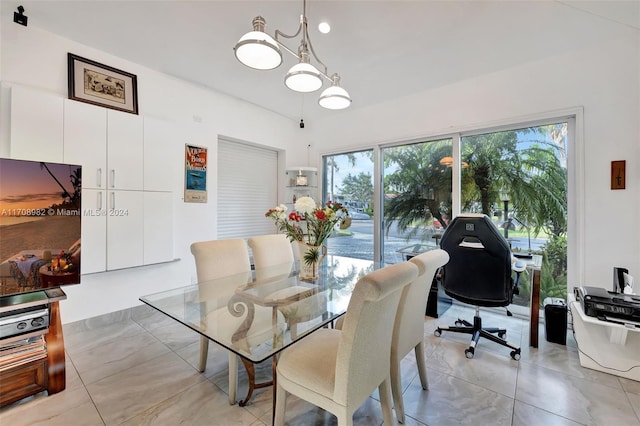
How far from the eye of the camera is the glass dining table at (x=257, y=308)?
1316 mm

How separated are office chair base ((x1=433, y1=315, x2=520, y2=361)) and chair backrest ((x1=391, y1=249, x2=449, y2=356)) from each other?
37.1 inches

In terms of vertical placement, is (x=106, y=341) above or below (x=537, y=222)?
below

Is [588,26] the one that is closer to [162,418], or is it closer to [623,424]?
[623,424]

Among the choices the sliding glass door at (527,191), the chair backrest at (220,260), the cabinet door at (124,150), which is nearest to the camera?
the chair backrest at (220,260)

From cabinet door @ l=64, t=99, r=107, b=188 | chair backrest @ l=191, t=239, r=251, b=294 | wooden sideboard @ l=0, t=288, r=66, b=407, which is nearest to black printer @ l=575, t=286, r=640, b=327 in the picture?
chair backrest @ l=191, t=239, r=251, b=294

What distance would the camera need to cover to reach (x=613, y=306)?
1985 millimetres

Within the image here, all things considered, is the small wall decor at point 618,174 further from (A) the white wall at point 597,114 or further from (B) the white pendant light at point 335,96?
(B) the white pendant light at point 335,96

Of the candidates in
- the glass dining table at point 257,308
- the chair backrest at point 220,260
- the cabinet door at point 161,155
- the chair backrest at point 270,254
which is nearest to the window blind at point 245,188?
the cabinet door at point 161,155

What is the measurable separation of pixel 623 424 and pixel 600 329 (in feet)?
2.42

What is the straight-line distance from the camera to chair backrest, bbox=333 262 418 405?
1028mm

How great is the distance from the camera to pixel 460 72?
2996 millimetres

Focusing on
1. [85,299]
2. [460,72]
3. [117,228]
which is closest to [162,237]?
[117,228]

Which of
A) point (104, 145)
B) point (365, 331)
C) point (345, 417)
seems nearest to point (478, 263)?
point (365, 331)

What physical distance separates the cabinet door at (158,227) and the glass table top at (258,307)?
4.07ft
